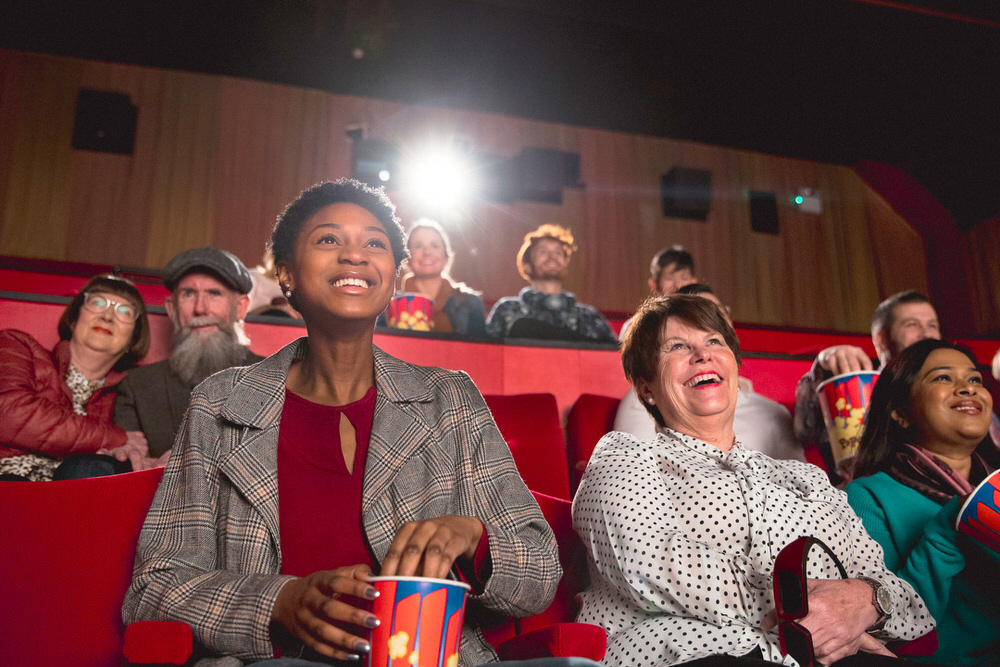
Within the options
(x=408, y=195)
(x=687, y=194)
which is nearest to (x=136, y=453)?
(x=408, y=195)

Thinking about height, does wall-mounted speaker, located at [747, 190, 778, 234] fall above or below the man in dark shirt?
above

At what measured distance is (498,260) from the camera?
19.1 ft

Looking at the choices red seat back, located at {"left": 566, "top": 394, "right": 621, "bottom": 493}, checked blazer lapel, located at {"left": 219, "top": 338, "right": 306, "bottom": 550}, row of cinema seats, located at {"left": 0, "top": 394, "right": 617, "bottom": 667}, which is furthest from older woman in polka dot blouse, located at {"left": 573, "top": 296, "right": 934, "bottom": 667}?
red seat back, located at {"left": 566, "top": 394, "right": 621, "bottom": 493}

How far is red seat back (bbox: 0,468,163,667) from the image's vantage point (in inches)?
38.8

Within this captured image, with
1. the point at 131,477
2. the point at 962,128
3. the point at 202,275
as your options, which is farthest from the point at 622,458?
the point at 962,128

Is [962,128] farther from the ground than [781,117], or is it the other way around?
[781,117]

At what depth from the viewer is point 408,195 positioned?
5711 mm

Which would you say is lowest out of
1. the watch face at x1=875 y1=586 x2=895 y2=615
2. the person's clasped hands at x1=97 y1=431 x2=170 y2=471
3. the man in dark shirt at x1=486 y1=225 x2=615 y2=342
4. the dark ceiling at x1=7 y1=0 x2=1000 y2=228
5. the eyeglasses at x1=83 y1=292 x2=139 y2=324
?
the watch face at x1=875 y1=586 x2=895 y2=615

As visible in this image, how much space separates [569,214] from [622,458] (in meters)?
5.03

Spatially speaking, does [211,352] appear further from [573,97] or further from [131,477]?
[573,97]

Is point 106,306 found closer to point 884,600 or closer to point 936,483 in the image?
point 884,600

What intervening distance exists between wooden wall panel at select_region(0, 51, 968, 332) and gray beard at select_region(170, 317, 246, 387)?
340 centimetres

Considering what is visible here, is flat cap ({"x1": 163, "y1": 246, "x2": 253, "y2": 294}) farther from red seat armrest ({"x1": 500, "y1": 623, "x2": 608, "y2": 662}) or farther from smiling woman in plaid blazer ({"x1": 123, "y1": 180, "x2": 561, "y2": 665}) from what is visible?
red seat armrest ({"x1": 500, "y1": 623, "x2": 608, "y2": 662})

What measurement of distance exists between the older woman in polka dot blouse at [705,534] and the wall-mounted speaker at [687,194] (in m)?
5.08
